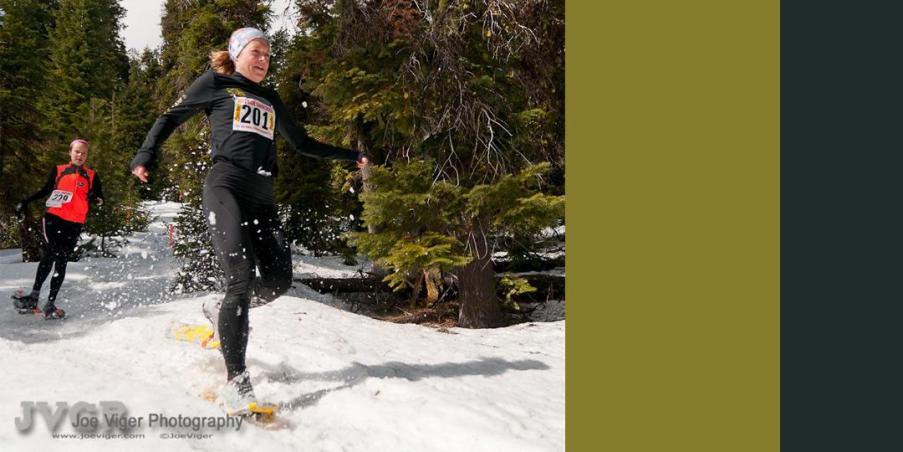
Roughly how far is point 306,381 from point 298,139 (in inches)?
71.1

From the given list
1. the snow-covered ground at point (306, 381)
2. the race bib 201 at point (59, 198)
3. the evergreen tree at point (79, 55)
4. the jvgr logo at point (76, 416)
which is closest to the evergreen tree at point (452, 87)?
→ the snow-covered ground at point (306, 381)

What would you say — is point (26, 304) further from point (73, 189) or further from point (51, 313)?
point (73, 189)

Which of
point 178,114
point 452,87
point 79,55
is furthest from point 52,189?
point 79,55

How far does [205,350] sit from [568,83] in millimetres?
3671

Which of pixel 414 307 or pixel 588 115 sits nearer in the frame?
pixel 588 115

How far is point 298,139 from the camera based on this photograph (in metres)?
4.29

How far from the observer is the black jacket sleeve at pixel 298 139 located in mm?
4188

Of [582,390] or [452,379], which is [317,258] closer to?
[452,379]

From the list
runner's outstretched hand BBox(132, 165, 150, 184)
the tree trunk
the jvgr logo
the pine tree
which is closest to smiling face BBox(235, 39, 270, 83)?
runner's outstretched hand BBox(132, 165, 150, 184)

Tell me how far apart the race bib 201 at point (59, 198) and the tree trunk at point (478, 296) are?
511cm

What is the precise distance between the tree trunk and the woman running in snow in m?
5.01

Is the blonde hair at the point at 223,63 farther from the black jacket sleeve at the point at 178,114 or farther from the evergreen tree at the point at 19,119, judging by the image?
the evergreen tree at the point at 19,119

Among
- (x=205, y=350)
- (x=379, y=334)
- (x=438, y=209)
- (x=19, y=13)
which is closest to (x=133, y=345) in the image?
(x=205, y=350)

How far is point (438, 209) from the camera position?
24.9 feet
